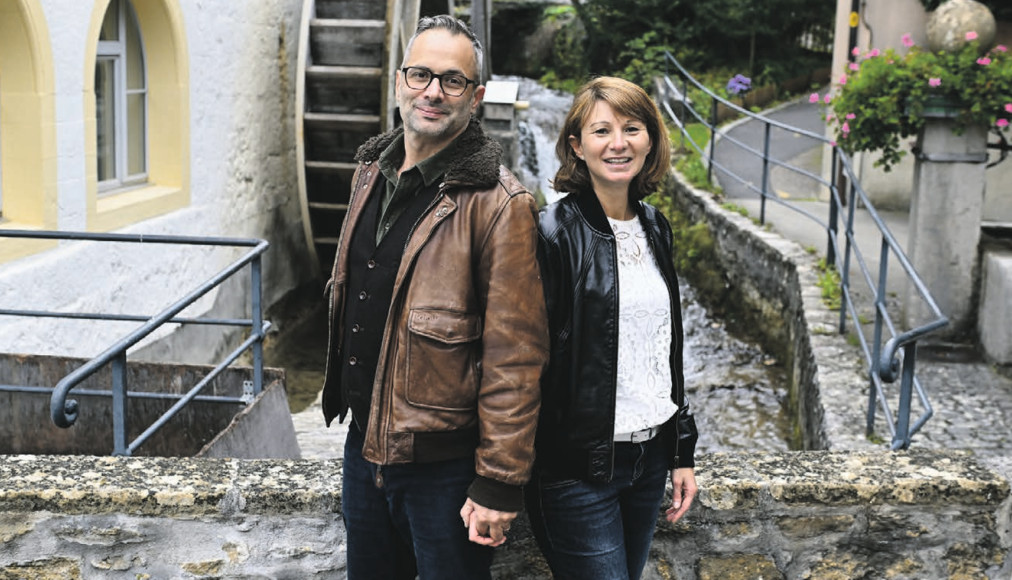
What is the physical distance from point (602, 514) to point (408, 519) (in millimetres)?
373

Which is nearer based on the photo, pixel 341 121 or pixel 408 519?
pixel 408 519

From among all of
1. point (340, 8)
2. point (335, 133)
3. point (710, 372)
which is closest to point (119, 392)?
point (710, 372)

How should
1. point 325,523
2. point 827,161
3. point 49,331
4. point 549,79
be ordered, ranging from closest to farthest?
point 325,523 → point 49,331 → point 827,161 → point 549,79

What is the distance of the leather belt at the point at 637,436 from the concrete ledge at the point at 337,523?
1.48ft

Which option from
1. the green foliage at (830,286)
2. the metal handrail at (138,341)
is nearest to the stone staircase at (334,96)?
the green foliage at (830,286)

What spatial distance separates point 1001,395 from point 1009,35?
3.77 metres

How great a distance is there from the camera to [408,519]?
7.07 feet

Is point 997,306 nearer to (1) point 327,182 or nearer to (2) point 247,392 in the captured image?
(2) point 247,392

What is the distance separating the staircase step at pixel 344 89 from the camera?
9203mm

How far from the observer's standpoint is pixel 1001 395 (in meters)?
5.38

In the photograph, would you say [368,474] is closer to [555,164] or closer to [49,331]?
[49,331]

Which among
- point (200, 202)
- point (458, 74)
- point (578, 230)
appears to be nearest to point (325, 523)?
point (578, 230)

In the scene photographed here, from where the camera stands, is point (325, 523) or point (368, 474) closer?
point (368, 474)

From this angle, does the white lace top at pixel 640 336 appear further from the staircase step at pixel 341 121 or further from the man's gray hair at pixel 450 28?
the staircase step at pixel 341 121
